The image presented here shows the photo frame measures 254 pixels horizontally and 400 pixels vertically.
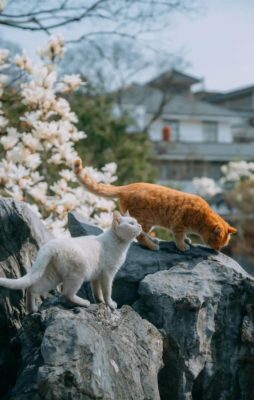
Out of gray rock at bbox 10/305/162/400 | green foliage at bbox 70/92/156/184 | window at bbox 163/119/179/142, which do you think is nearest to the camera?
gray rock at bbox 10/305/162/400

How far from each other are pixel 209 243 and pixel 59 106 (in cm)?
273

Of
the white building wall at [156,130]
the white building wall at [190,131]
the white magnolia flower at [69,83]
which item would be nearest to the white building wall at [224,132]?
the white building wall at [190,131]

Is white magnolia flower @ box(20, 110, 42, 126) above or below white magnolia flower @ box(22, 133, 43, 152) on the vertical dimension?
above

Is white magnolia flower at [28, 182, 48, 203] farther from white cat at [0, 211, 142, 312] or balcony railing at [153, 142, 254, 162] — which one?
balcony railing at [153, 142, 254, 162]

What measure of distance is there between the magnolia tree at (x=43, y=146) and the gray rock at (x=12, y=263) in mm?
1442

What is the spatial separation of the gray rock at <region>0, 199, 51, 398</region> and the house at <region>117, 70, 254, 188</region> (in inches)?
1081

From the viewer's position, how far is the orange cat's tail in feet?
18.0

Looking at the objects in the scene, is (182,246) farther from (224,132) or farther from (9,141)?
(224,132)

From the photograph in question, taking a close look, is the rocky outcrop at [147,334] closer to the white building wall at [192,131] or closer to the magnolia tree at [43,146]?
the magnolia tree at [43,146]

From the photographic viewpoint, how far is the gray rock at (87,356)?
4.03 m

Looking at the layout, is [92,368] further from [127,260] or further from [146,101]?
[146,101]

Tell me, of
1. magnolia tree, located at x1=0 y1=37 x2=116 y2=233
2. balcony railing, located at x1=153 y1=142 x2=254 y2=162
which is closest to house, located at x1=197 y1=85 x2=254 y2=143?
balcony railing, located at x1=153 y1=142 x2=254 y2=162

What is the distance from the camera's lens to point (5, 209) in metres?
5.18

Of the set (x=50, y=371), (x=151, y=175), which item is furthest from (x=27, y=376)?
(x=151, y=175)
